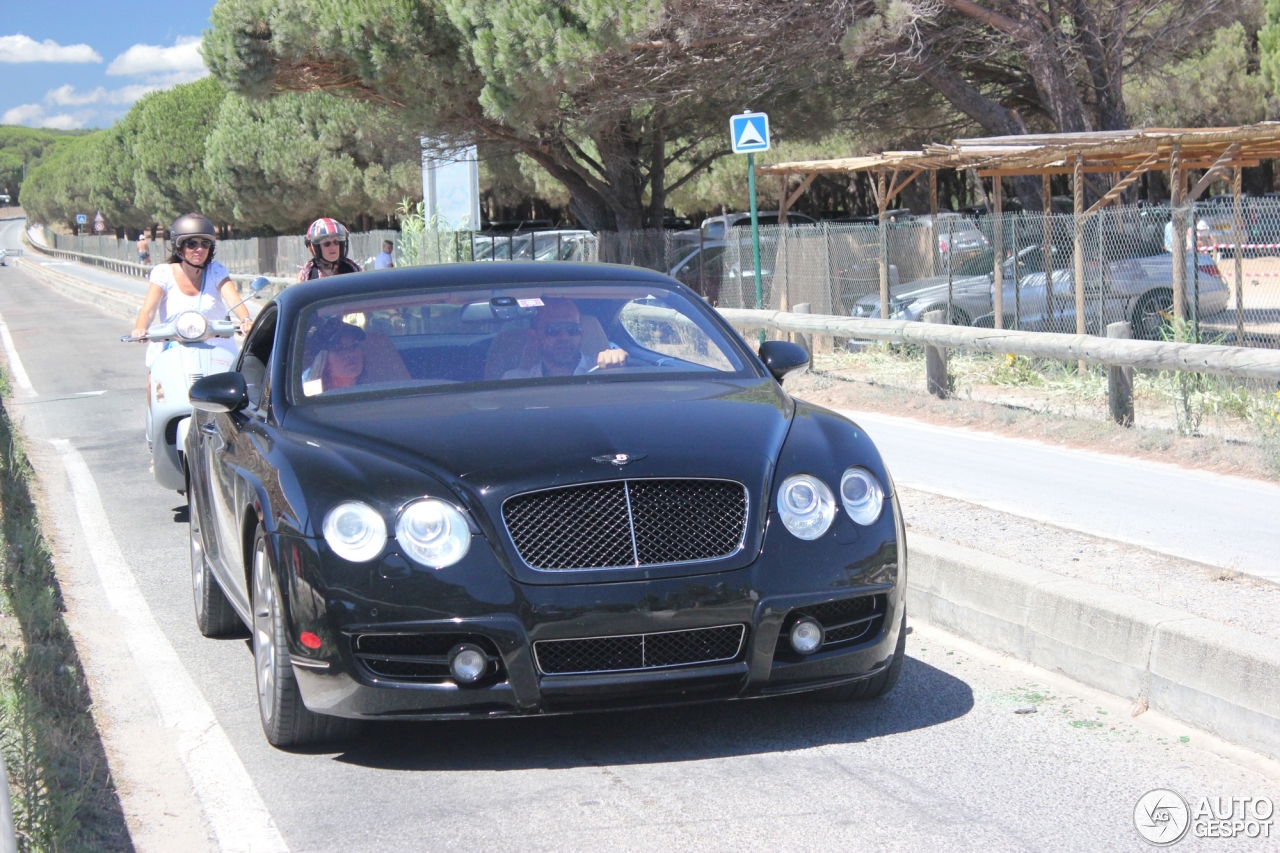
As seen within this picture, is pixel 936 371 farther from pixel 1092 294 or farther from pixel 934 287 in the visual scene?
pixel 934 287

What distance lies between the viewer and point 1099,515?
809cm

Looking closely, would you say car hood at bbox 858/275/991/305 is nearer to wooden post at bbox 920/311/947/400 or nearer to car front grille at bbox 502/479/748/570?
wooden post at bbox 920/311/947/400

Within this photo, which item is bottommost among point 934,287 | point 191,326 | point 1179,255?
point 934,287

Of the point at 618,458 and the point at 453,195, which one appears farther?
the point at 453,195

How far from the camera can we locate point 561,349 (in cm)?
563

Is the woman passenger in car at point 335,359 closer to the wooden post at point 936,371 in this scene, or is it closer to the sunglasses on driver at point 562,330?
the sunglasses on driver at point 562,330

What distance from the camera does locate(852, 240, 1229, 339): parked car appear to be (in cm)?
1602

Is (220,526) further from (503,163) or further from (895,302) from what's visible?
(503,163)

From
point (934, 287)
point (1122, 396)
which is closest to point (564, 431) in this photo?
point (1122, 396)

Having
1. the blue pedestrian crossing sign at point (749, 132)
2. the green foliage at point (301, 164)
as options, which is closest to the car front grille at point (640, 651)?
the blue pedestrian crossing sign at point (749, 132)

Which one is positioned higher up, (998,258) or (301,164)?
(301,164)

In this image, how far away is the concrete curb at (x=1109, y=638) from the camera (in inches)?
182

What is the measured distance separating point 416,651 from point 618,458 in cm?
83

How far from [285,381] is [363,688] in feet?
4.79
